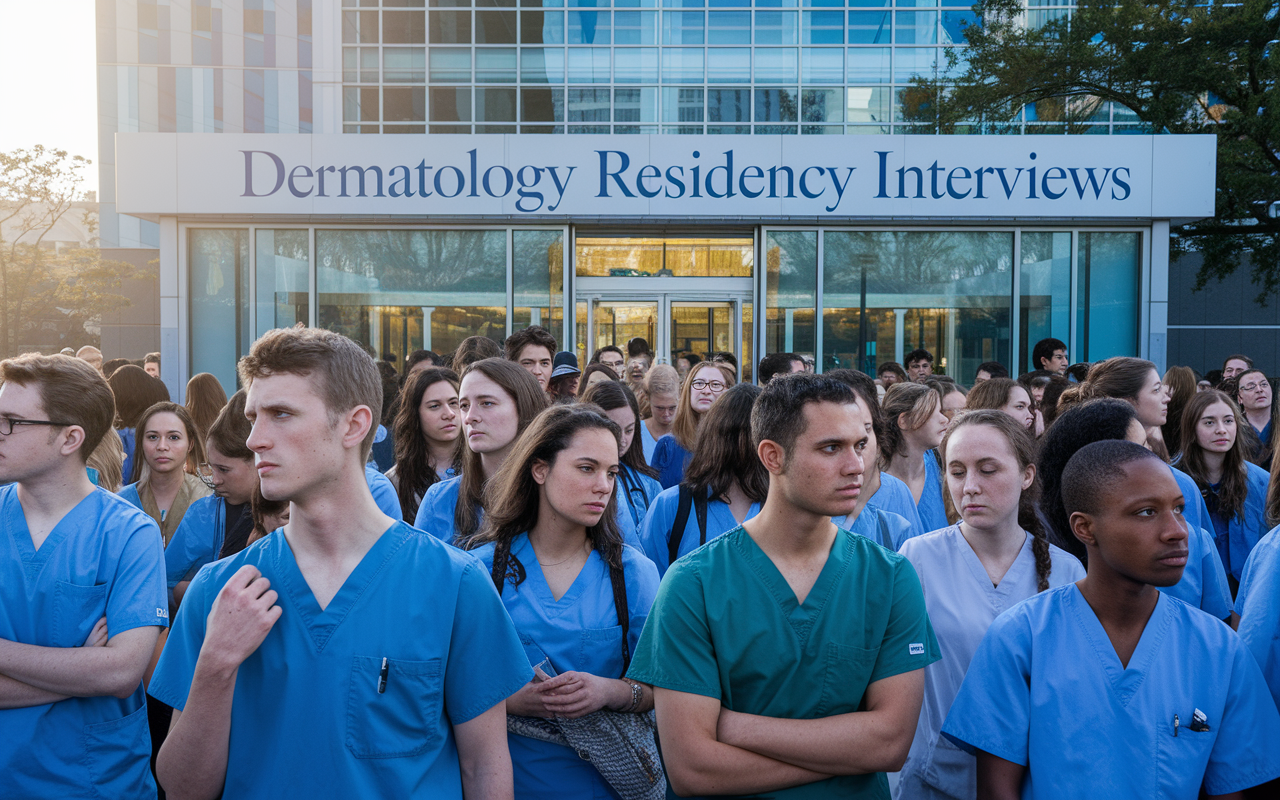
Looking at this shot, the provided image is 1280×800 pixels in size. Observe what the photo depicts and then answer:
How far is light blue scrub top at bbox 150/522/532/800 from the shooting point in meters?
1.97

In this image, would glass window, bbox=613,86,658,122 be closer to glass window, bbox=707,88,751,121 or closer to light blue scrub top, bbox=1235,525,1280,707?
glass window, bbox=707,88,751,121

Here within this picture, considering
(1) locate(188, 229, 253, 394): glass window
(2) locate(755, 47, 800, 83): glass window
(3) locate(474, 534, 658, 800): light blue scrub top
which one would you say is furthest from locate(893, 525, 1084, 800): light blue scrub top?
(2) locate(755, 47, 800, 83): glass window

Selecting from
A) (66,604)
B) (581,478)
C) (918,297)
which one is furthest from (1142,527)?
(918,297)

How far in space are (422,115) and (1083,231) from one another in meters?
13.4

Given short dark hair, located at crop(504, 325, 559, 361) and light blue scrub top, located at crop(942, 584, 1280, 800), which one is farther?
short dark hair, located at crop(504, 325, 559, 361)

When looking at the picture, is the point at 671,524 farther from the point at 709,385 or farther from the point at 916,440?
the point at 709,385

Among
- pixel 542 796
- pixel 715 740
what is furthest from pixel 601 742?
pixel 715 740

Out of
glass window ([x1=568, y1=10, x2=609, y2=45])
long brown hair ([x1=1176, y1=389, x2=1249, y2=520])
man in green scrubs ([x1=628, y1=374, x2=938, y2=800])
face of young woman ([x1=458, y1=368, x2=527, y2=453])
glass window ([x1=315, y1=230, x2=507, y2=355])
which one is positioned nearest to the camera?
man in green scrubs ([x1=628, y1=374, x2=938, y2=800])

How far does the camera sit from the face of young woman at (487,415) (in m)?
4.07

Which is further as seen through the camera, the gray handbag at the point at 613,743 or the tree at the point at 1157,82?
the tree at the point at 1157,82

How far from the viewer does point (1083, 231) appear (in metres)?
13.4

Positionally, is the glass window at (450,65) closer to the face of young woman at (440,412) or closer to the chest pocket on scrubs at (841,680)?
the face of young woman at (440,412)

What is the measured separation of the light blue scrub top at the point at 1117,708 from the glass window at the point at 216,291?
13.1 metres

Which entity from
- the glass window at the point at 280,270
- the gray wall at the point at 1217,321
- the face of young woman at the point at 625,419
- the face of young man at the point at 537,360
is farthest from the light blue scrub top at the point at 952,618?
the gray wall at the point at 1217,321
